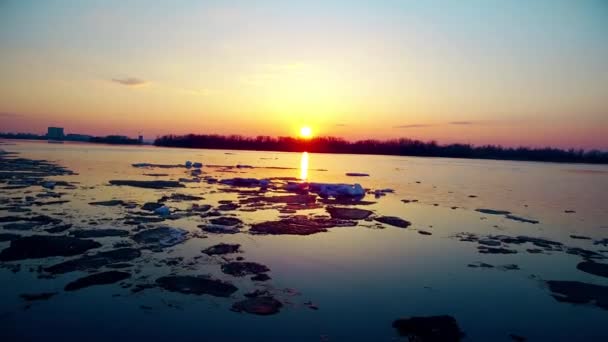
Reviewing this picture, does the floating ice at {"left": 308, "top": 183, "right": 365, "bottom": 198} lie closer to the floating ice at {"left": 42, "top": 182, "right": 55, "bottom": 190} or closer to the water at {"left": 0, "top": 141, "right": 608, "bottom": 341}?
the water at {"left": 0, "top": 141, "right": 608, "bottom": 341}

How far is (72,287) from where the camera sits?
453 cm

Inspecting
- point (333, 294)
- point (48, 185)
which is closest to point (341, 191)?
point (333, 294)

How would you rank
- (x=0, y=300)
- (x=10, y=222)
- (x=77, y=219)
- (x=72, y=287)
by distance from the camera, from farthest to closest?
(x=77, y=219) → (x=10, y=222) → (x=72, y=287) → (x=0, y=300)

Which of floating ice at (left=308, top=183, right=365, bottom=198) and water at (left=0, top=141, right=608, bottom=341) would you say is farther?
floating ice at (left=308, top=183, right=365, bottom=198)

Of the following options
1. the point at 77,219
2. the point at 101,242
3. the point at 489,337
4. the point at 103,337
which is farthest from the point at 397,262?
the point at 77,219

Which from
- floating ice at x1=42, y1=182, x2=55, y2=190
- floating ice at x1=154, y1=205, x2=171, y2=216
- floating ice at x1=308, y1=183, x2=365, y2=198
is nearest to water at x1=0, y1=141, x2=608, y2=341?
floating ice at x1=154, y1=205, x2=171, y2=216

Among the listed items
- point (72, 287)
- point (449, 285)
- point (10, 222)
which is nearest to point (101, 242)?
point (72, 287)

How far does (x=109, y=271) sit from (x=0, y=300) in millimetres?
1220

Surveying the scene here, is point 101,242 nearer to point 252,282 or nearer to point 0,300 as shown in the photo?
point 0,300

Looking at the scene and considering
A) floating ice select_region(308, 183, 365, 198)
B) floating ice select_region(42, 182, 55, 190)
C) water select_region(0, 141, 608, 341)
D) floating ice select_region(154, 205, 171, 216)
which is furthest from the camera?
floating ice select_region(308, 183, 365, 198)

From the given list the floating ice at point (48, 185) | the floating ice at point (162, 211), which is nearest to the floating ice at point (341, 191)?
the floating ice at point (162, 211)

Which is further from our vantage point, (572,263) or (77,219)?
(77,219)

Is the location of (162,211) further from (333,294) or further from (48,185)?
(48,185)

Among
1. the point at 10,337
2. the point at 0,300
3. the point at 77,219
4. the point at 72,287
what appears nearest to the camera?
the point at 10,337
